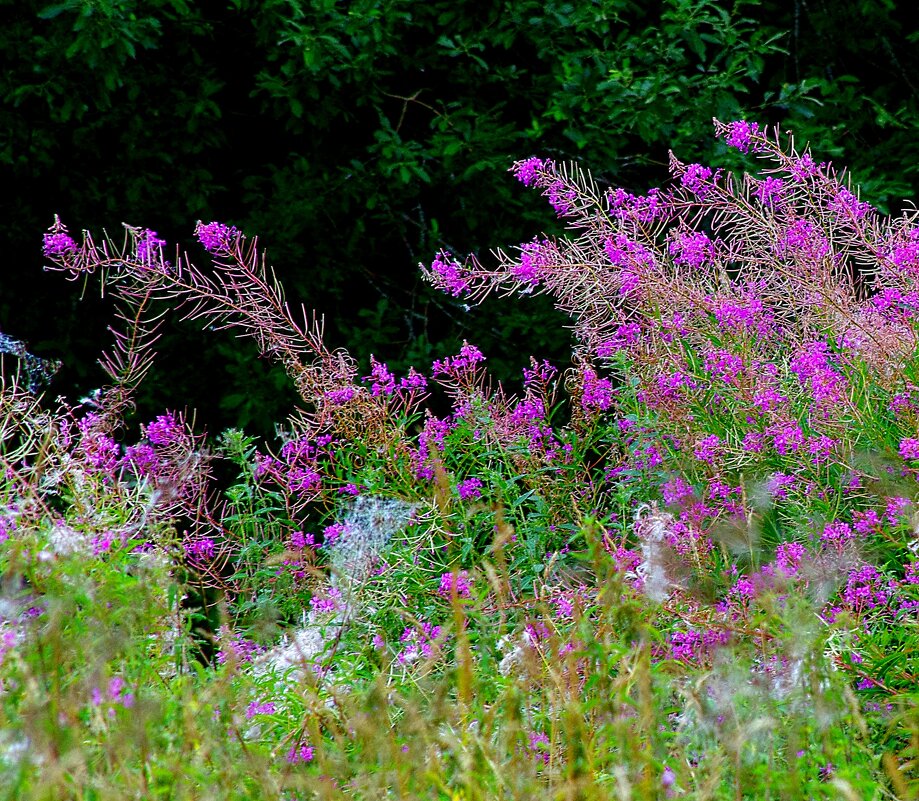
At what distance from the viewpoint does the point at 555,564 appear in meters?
3.73

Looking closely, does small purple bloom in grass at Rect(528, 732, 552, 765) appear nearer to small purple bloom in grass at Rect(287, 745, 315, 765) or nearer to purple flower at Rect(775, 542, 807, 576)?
small purple bloom in grass at Rect(287, 745, 315, 765)

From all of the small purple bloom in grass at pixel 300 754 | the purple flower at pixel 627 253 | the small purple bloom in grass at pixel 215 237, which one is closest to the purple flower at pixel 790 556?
the purple flower at pixel 627 253

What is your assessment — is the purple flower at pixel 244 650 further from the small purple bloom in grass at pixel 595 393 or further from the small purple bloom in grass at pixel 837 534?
the small purple bloom in grass at pixel 837 534

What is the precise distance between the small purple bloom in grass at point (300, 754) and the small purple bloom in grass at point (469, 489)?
1.33 metres

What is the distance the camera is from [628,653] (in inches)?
85.0

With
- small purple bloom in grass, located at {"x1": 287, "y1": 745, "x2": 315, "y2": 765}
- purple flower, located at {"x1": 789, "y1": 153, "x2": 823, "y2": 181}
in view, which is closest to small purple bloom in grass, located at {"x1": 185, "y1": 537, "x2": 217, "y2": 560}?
small purple bloom in grass, located at {"x1": 287, "y1": 745, "x2": 315, "y2": 765}

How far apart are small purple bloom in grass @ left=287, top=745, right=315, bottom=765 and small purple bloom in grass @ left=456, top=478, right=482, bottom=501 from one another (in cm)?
133

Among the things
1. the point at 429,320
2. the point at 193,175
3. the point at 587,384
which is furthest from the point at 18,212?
the point at 587,384

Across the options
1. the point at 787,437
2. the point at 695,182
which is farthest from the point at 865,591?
the point at 695,182

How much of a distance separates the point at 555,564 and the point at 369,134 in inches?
161

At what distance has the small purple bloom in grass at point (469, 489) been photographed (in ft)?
13.1

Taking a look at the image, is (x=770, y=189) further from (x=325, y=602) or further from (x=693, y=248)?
(x=325, y=602)

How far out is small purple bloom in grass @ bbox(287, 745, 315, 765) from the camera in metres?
2.49

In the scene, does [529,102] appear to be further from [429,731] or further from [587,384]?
[429,731]
